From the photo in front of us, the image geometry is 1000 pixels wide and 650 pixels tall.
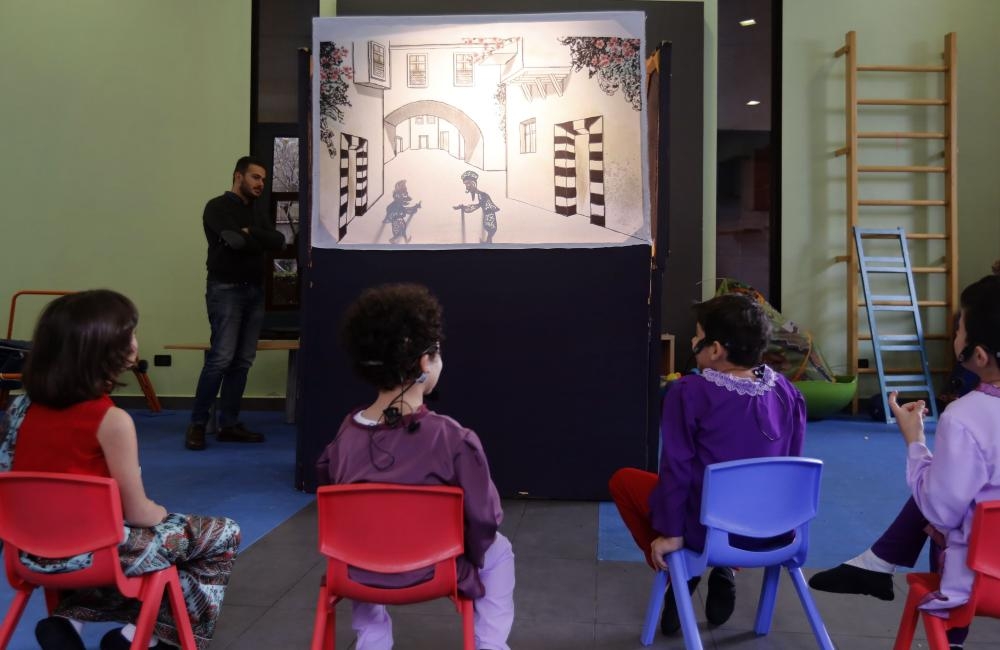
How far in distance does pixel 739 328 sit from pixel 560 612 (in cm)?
85

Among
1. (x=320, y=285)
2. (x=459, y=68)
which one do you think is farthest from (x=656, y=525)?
(x=459, y=68)

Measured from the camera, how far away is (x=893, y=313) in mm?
5996

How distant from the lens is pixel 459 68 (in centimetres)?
331

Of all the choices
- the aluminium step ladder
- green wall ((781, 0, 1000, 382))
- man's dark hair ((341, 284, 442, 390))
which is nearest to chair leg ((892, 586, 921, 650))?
man's dark hair ((341, 284, 442, 390))

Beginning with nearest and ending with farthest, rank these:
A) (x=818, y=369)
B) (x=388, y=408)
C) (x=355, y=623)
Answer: (x=388, y=408)
(x=355, y=623)
(x=818, y=369)

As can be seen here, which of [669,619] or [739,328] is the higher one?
[739,328]

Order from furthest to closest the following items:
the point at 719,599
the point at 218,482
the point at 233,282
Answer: the point at 233,282 < the point at 218,482 < the point at 719,599

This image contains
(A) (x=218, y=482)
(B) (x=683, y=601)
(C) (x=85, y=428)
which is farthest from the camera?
(A) (x=218, y=482)

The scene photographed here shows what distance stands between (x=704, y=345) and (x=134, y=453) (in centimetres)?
119

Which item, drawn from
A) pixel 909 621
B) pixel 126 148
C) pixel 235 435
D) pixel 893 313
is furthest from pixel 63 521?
pixel 893 313

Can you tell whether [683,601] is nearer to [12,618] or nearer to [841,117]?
[12,618]

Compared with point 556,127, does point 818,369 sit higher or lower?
lower

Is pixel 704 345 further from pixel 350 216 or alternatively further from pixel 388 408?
pixel 350 216

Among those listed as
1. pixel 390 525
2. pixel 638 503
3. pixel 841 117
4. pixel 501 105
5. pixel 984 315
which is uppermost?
pixel 841 117
